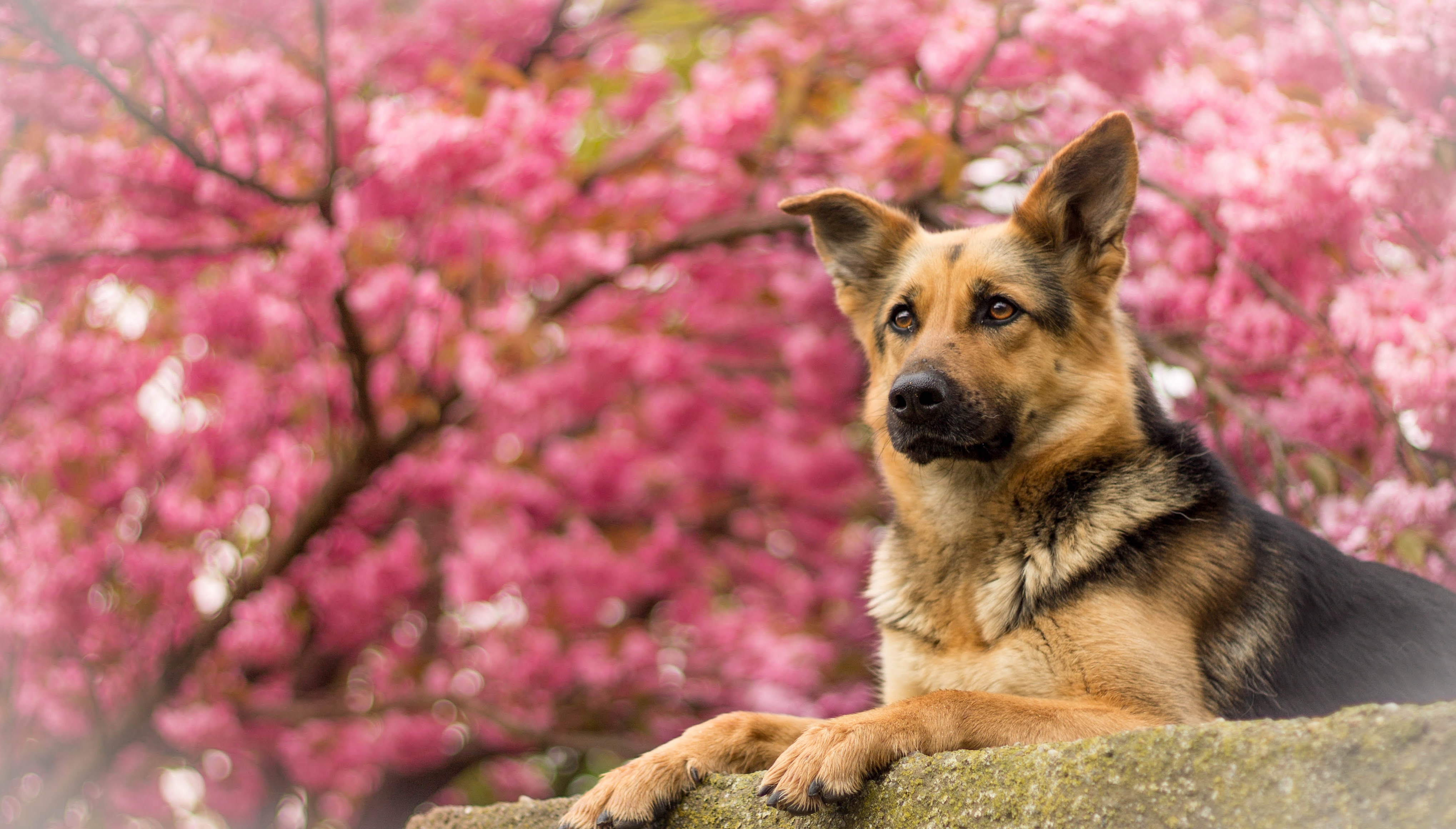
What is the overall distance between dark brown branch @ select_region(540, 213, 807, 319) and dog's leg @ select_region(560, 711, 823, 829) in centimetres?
314

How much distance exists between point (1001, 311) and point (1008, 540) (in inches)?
29.1

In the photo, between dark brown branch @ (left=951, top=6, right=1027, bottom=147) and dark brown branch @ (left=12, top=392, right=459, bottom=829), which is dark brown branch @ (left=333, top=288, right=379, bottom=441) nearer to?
dark brown branch @ (left=12, top=392, right=459, bottom=829)

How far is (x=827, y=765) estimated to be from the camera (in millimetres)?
2062

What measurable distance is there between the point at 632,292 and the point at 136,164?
10.5 ft

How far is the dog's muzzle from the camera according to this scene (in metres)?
2.88

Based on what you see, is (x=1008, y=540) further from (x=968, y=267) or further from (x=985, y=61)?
(x=985, y=61)

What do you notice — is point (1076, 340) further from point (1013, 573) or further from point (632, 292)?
point (632, 292)

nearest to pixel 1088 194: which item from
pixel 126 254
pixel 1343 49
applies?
pixel 1343 49

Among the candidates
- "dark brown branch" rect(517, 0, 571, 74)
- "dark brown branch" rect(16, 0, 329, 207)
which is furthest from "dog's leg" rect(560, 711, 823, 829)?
"dark brown branch" rect(517, 0, 571, 74)

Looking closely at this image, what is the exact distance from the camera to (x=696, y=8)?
8.14 meters

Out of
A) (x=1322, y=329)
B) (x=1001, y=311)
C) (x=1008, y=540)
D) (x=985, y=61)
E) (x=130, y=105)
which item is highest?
(x=130, y=105)

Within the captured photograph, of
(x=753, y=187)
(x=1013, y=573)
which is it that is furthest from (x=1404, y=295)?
(x=753, y=187)

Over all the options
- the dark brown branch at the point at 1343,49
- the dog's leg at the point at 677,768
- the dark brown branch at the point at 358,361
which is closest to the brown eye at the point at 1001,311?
the dog's leg at the point at 677,768

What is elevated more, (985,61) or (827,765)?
(985,61)
